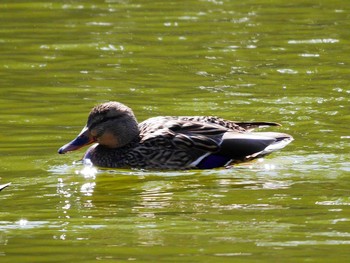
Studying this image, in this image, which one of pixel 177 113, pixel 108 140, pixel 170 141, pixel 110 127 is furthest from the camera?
pixel 177 113

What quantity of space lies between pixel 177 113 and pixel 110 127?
201 cm

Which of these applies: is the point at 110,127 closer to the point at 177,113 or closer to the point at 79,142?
the point at 79,142

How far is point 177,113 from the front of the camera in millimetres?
15242

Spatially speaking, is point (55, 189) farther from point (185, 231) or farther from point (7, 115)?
point (7, 115)

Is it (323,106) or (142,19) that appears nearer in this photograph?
(323,106)

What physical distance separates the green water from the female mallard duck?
0.20m

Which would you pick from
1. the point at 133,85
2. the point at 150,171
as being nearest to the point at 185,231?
the point at 150,171

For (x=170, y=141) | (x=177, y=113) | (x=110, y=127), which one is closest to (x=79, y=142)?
(x=110, y=127)

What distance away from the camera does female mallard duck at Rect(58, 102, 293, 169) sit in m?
13.0

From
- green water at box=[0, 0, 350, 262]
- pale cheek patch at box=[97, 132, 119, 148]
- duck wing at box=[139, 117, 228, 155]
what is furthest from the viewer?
pale cheek patch at box=[97, 132, 119, 148]

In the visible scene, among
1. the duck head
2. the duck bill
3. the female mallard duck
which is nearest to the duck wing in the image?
the female mallard duck

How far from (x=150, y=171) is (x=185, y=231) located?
11.3 feet

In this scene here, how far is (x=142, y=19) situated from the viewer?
21438mm

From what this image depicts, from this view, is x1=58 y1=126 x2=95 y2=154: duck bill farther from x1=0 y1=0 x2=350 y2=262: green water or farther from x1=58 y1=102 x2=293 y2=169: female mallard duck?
x1=0 y1=0 x2=350 y2=262: green water
